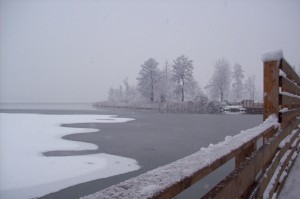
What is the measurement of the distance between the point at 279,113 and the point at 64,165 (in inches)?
269

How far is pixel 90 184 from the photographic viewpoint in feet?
21.9

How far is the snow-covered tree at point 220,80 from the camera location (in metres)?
66.2

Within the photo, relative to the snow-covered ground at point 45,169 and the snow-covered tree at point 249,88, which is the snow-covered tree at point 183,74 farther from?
the snow-covered ground at point 45,169

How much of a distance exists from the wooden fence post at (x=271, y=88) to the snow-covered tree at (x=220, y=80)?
6418 centimetres

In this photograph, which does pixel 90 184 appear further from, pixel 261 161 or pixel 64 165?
pixel 261 161

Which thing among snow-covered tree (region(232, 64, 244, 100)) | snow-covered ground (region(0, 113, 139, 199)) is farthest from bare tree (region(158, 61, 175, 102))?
snow-covered ground (region(0, 113, 139, 199))

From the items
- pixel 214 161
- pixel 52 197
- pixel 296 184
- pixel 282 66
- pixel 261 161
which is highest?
pixel 282 66

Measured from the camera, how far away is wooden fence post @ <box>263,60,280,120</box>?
11.7ft

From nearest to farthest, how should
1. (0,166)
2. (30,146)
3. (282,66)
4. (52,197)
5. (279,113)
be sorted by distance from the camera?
(279,113) → (282,66) → (52,197) → (0,166) → (30,146)

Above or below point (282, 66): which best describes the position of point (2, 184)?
below

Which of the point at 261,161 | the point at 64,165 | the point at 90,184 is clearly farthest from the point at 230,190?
the point at 64,165

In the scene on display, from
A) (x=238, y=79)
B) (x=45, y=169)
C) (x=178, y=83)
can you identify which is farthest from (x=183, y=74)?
(x=45, y=169)

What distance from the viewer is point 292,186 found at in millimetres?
4188

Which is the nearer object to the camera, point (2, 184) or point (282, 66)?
point (282, 66)
